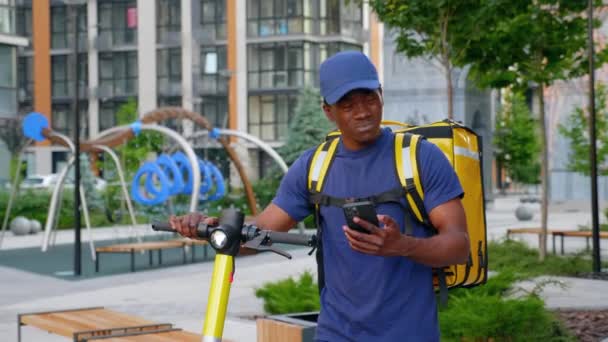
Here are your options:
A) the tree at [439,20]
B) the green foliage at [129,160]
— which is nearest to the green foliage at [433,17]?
the tree at [439,20]

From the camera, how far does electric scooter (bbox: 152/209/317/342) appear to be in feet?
8.84

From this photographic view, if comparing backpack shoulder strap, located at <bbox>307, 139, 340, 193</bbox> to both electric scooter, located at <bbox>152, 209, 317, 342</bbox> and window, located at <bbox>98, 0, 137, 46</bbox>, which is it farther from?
window, located at <bbox>98, 0, 137, 46</bbox>

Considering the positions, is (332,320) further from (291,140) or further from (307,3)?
(307,3)

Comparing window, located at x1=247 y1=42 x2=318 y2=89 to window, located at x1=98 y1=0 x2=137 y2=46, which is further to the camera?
window, located at x1=98 y1=0 x2=137 y2=46

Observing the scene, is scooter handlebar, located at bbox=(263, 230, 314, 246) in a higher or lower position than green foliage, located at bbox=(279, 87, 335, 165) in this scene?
lower

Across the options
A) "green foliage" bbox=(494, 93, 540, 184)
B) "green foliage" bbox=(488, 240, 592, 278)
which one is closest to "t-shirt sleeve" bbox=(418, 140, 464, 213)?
"green foliage" bbox=(488, 240, 592, 278)

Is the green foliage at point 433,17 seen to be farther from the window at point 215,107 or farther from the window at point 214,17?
the window at point 215,107

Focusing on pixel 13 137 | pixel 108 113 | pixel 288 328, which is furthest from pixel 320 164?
pixel 108 113

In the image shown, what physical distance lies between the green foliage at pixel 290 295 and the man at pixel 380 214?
625cm

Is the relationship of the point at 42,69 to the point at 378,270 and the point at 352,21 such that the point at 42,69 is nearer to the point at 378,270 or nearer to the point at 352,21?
the point at 352,21

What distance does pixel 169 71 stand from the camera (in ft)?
200

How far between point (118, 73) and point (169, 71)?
342 cm

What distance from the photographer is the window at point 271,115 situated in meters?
59.2

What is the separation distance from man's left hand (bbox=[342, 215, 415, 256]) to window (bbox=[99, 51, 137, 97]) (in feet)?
197
